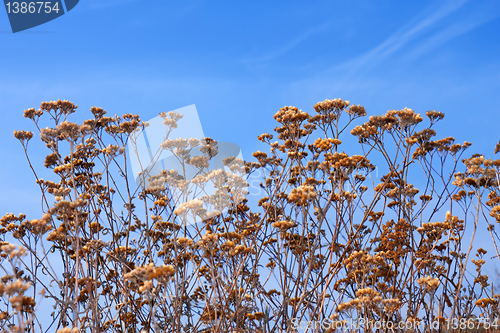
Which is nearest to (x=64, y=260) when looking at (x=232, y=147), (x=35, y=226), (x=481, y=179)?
(x=35, y=226)

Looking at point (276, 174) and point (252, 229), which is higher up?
point (276, 174)

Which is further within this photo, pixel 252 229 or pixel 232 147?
pixel 232 147

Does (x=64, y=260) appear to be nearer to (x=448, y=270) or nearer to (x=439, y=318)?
(x=439, y=318)

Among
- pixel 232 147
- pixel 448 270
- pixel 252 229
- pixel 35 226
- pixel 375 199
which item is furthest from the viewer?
pixel 232 147

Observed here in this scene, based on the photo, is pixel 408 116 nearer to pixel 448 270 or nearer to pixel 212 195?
pixel 448 270

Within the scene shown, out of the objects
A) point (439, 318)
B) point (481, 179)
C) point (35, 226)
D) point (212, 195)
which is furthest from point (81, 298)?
point (481, 179)

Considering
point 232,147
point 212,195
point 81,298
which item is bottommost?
point 81,298

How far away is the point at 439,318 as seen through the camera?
5.19 m

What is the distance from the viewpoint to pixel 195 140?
25.0 feet

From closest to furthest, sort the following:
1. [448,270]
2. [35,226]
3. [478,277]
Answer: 1. [35,226]
2. [448,270]
3. [478,277]

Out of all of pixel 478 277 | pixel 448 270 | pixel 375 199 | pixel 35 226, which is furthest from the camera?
pixel 478 277

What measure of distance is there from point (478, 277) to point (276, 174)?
4475mm

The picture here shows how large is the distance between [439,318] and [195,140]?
4.96 meters

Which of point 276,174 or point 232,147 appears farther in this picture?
point 232,147
